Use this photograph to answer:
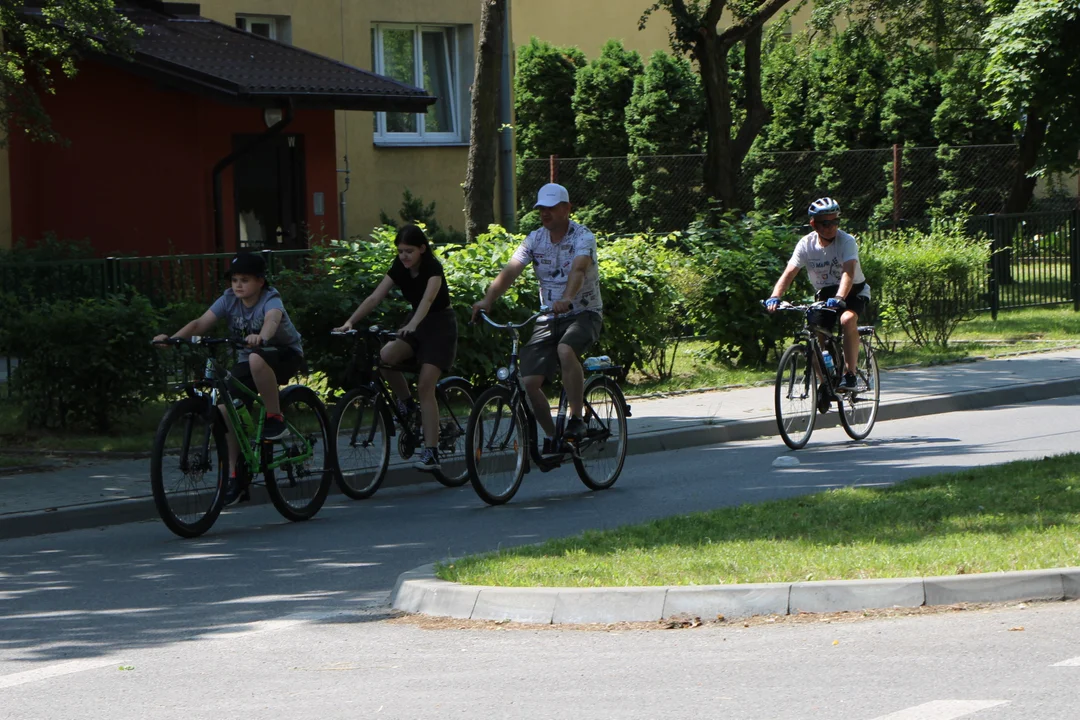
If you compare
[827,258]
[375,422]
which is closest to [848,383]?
[827,258]

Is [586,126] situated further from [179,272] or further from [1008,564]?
[1008,564]

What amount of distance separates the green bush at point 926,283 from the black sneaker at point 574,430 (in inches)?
338

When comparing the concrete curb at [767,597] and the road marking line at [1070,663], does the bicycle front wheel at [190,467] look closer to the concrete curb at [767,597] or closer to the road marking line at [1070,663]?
the concrete curb at [767,597]

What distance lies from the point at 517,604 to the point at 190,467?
3211 mm

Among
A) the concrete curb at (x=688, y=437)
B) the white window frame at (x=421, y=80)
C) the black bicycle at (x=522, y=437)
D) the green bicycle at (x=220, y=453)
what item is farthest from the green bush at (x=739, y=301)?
the white window frame at (x=421, y=80)

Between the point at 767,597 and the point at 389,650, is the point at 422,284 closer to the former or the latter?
the point at 389,650

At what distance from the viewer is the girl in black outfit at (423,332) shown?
10.5 metres

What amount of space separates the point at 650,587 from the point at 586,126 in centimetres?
3062

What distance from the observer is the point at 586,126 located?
121 feet

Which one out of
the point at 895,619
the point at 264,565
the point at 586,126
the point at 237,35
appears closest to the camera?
the point at 895,619

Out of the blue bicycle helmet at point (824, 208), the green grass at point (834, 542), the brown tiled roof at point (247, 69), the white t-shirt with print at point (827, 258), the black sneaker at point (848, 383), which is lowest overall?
the green grass at point (834, 542)

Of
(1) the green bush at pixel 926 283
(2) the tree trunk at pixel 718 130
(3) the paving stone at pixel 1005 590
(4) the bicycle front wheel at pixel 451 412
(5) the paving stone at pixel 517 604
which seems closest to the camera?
(3) the paving stone at pixel 1005 590

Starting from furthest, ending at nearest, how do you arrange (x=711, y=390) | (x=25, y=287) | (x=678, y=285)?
1. (x=678, y=285)
2. (x=711, y=390)
3. (x=25, y=287)

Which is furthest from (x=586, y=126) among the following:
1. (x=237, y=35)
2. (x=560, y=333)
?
(x=560, y=333)
